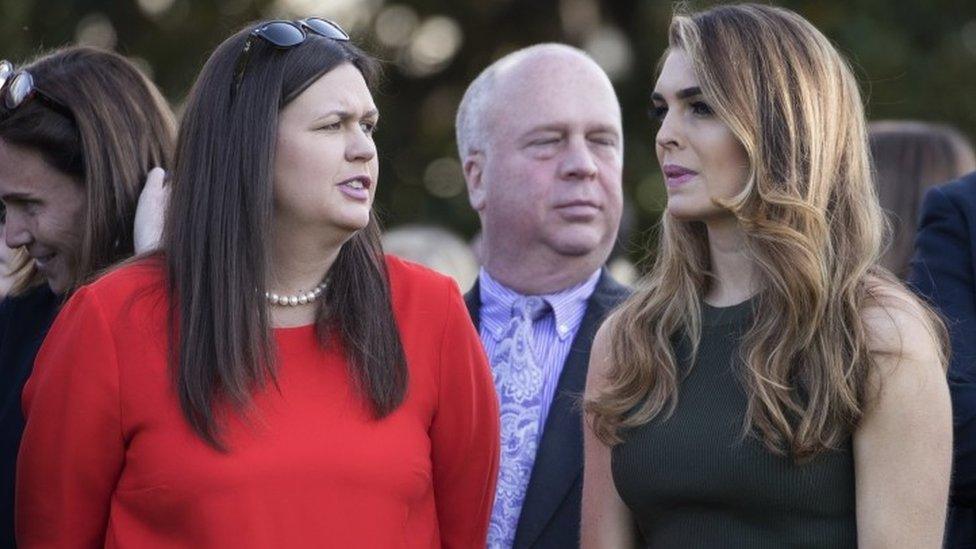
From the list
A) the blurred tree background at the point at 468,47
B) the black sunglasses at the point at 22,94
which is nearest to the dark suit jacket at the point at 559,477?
Result: the black sunglasses at the point at 22,94

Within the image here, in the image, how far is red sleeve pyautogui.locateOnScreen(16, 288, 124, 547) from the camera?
371cm

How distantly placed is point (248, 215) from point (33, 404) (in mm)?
631

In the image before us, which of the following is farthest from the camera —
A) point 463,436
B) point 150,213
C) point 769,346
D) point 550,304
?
point 550,304

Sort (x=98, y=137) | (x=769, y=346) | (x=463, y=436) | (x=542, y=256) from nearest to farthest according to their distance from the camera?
(x=769, y=346)
(x=463, y=436)
(x=98, y=137)
(x=542, y=256)

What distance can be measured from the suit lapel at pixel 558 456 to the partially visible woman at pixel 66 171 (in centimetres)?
120

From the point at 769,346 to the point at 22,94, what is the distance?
202 cm

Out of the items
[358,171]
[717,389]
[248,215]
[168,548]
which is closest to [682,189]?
[717,389]

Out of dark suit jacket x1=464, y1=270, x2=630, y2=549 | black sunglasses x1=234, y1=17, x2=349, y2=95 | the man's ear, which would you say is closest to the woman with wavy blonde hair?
dark suit jacket x1=464, y1=270, x2=630, y2=549

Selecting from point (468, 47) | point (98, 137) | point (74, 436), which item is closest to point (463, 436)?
point (74, 436)

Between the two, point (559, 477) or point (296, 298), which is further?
point (559, 477)

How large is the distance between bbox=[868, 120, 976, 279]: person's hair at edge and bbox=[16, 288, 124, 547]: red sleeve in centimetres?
256

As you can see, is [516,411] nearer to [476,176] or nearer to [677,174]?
[476,176]

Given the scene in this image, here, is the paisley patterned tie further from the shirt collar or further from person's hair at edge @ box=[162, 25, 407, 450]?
A: person's hair at edge @ box=[162, 25, 407, 450]

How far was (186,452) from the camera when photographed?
3645 millimetres
